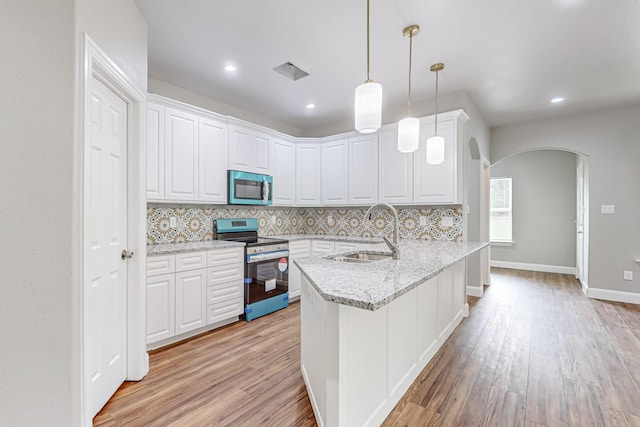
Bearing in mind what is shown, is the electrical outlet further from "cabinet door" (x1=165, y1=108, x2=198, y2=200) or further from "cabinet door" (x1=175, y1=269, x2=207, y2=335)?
"cabinet door" (x1=165, y1=108, x2=198, y2=200)

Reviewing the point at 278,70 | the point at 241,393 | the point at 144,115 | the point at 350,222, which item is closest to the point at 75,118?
the point at 144,115

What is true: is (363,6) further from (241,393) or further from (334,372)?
Answer: (241,393)

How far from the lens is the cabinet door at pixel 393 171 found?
12.0 ft

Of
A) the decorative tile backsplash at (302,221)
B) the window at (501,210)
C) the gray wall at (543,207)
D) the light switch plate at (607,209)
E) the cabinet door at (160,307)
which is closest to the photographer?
the cabinet door at (160,307)

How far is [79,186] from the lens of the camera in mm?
1330

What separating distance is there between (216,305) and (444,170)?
9.84 feet

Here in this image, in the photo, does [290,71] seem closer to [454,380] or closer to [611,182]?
[454,380]

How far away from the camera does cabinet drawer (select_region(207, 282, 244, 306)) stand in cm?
295

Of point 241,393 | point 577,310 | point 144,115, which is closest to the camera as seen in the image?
point 241,393

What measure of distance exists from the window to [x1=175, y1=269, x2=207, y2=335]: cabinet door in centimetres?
626

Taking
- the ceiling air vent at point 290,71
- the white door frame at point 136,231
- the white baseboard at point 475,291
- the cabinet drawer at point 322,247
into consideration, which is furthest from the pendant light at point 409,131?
the white baseboard at point 475,291

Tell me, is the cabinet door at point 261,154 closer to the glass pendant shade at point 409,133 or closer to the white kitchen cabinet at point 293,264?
the white kitchen cabinet at point 293,264

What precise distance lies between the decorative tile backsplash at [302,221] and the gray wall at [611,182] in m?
2.48

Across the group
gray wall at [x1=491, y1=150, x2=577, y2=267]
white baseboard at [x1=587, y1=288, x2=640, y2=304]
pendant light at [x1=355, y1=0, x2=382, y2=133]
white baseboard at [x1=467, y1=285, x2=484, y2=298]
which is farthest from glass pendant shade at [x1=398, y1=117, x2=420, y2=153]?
gray wall at [x1=491, y1=150, x2=577, y2=267]
